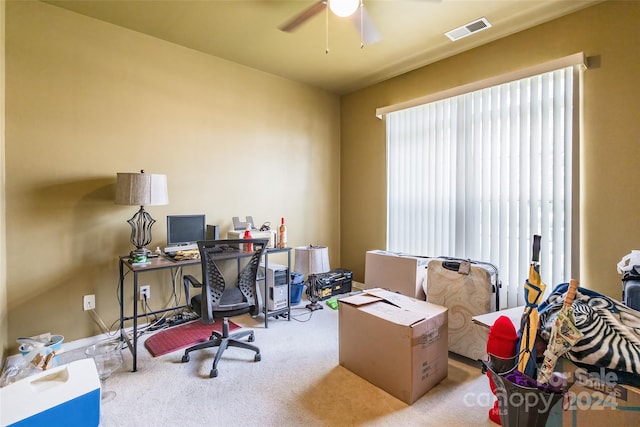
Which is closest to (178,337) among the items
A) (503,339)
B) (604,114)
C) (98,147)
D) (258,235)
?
(258,235)

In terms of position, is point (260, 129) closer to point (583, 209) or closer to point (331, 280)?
point (331, 280)

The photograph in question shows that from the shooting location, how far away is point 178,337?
278 cm

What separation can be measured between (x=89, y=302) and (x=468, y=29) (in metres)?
4.09

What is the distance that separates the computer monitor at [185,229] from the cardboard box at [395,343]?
5.22 feet

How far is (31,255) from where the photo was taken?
2439mm

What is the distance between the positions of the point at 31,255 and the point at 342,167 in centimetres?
351

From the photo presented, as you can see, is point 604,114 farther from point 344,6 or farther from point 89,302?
point 89,302

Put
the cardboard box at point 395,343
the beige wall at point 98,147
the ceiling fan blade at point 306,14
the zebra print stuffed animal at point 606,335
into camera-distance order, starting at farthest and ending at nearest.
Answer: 1. the beige wall at point 98,147
2. the ceiling fan blade at point 306,14
3. the cardboard box at point 395,343
4. the zebra print stuffed animal at point 606,335

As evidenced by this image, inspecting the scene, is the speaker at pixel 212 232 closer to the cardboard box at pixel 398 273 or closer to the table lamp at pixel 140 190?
the table lamp at pixel 140 190

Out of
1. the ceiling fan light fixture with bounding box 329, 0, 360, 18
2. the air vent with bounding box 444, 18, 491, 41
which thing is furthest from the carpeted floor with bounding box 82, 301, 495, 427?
the air vent with bounding box 444, 18, 491, 41

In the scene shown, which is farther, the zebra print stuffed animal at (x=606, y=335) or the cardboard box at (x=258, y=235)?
the cardboard box at (x=258, y=235)

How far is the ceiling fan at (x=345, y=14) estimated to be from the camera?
6.20 feet

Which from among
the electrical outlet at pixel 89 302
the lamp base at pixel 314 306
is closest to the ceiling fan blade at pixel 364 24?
the lamp base at pixel 314 306

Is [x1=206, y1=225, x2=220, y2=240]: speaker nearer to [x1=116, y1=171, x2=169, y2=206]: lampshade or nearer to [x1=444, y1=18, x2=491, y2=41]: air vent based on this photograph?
[x1=116, y1=171, x2=169, y2=206]: lampshade
